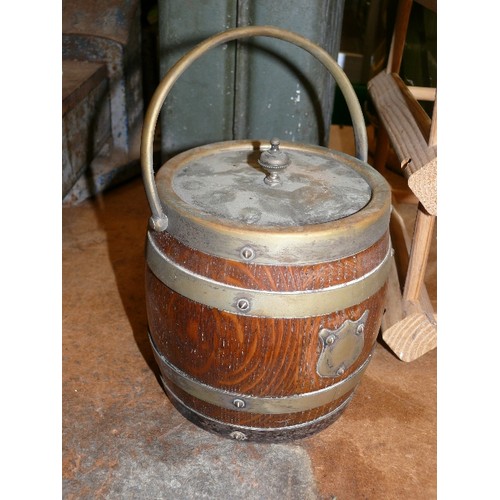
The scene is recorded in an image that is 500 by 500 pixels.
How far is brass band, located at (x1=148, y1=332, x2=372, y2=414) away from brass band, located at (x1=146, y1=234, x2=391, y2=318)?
29cm

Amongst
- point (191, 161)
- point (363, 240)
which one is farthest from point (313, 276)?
point (191, 161)

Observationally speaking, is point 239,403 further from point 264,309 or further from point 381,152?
point 381,152

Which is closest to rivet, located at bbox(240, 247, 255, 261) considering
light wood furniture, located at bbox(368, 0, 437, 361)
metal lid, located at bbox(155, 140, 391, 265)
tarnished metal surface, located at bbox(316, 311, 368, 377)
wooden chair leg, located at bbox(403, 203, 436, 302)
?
metal lid, located at bbox(155, 140, 391, 265)

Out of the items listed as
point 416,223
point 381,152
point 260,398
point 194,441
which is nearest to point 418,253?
point 416,223

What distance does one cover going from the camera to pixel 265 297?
65.4 inches

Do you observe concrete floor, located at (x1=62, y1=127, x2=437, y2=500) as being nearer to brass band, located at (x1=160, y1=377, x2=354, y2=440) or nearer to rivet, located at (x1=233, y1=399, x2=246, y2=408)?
brass band, located at (x1=160, y1=377, x2=354, y2=440)

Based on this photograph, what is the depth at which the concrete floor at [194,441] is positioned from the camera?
1.89 meters

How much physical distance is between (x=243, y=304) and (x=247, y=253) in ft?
0.45

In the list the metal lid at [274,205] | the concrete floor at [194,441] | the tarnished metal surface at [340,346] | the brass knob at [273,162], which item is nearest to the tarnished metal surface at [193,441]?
the concrete floor at [194,441]

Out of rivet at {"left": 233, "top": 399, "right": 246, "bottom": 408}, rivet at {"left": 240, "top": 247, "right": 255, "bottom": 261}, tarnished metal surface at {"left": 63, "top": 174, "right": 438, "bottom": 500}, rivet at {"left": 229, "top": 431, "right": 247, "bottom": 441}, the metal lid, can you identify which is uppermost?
the metal lid

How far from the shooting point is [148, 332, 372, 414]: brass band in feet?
6.03

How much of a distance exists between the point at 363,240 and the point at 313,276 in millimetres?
171

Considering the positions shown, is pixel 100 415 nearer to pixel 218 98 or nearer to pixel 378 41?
pixel 218 98

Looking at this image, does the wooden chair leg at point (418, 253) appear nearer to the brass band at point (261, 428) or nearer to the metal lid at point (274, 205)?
the metal lid at point (274, 205)
